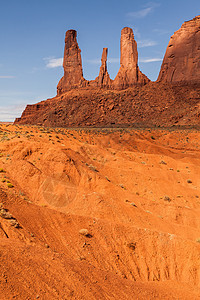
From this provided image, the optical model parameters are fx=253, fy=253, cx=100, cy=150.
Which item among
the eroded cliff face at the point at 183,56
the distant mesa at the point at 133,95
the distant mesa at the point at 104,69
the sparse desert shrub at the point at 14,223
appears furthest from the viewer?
the distant mesa at the point at 104,69

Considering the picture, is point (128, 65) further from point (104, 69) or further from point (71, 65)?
point (71, 65)

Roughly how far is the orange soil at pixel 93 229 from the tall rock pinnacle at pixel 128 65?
7468 cm

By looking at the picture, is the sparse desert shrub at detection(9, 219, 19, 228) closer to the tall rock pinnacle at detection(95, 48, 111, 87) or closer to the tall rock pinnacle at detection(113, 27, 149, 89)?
the tall rock pinnacle at detection(113, 27, 149, 89)

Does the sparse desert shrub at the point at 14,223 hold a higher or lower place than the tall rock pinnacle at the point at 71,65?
lower

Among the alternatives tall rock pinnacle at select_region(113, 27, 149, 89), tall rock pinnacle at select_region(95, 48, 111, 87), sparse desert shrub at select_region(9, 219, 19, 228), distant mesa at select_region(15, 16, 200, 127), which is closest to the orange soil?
sparse desert shrub at select_region(9, 219, 19, 228)

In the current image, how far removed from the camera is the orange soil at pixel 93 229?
6086 mm

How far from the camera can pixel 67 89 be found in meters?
107

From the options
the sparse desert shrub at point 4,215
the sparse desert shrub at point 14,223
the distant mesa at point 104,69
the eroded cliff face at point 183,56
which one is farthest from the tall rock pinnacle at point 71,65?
the sparse desert shrub at point 14,223

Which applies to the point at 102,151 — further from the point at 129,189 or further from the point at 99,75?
the point at 99,75

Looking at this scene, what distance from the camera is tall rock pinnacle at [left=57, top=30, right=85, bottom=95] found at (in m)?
107

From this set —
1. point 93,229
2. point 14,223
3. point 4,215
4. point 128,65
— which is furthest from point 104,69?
point 14,223

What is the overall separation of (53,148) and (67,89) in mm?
92395

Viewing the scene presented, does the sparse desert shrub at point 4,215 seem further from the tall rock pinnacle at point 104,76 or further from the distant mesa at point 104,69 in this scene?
the tall rock pinnacle at point 104,76

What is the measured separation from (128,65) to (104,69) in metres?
Result: 9.81
